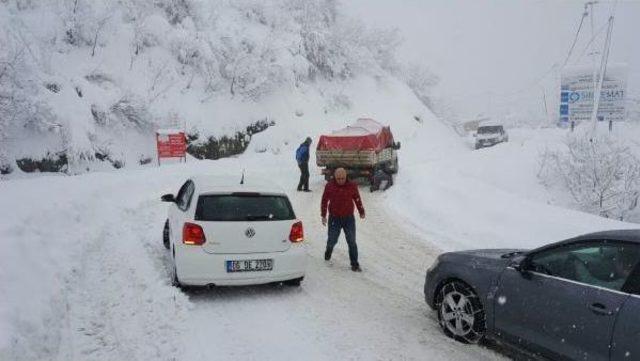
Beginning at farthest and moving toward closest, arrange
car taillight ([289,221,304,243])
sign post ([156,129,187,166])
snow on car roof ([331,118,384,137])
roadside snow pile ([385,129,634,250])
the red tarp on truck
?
sign post ([156,129,187,166])
snow on car roof ([331,118,384,137])
the red tarp on truck
roadside snow pile ([385,129,634,250])
car taillight ([289,221,304,243])

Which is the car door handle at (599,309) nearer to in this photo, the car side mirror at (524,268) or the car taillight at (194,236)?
the car side mirror at (524,268)

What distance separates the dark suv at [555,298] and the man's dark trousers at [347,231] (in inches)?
103

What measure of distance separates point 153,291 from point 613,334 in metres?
5.30

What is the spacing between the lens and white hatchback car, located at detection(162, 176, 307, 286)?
21.1 ft

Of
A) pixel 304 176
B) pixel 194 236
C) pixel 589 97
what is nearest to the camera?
pixel 194 236

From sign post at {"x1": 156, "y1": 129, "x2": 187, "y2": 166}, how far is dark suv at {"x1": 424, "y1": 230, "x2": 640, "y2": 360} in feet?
54.7

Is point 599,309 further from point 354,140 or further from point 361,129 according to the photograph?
point 361,129

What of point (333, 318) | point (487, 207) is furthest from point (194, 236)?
point (487, 207)

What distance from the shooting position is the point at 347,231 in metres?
8.38

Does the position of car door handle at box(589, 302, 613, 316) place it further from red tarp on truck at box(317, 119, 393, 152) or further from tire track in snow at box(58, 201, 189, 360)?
red tarp on truck at box(317, 119, 393, 152)

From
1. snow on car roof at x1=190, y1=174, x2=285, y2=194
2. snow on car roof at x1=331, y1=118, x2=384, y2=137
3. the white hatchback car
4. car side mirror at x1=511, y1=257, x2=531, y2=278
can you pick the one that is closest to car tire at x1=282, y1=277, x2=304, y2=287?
the white hatchback car

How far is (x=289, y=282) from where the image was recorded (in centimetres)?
711

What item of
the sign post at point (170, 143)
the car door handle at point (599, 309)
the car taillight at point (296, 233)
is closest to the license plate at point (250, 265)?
the car taillight at point (296, 233)

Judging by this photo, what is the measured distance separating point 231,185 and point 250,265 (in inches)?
50.1
